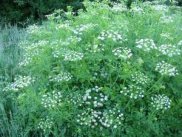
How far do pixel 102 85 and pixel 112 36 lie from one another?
46 cm

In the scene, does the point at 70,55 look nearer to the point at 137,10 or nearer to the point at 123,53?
the point at 123,53

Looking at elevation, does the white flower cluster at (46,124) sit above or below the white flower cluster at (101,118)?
below

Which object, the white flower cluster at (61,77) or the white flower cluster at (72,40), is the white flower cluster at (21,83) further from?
the white flower cluster at (72,40)

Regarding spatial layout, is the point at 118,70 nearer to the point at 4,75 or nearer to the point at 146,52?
the point at 146,52

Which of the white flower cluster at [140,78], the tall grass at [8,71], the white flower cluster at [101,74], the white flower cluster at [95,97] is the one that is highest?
the white flower cluster at [140,78]

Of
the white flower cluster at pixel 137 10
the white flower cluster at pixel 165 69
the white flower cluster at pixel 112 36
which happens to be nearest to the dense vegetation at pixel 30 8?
the white flower cluster at pixel 137 10

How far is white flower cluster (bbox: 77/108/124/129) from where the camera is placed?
3830 mm

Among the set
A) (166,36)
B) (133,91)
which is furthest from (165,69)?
(166,36)

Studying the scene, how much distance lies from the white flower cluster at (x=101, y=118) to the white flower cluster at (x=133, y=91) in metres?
0.17

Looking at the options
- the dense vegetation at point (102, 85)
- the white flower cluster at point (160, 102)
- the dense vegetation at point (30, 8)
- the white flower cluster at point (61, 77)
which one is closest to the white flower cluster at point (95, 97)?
the dense vegetation at point (102, 85)

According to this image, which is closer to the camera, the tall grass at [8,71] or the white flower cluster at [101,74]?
the white flower cluster at [101,74]

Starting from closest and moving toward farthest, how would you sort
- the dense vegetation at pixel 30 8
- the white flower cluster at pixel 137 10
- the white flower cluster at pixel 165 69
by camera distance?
the white flower cluster at pixel 165 69 → the white flower cluster at pixel 137 10 → the dense vegetation at pixel 30 8

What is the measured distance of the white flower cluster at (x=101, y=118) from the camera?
3830 millimetres

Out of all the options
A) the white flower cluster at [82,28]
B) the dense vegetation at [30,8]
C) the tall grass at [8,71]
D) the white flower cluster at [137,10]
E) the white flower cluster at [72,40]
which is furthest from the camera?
the dense vegetation at [30,8]
